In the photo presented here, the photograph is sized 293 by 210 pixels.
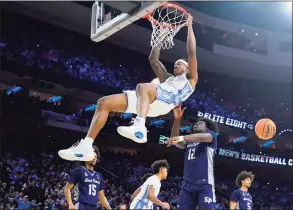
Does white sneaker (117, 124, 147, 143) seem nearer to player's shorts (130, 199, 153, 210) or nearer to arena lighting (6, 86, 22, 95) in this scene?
player's shorts (130, 199, 153, 210)

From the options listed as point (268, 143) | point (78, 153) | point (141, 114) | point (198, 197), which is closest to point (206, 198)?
Result: point (198, 197)

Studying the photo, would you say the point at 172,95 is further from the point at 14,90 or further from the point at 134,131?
the point at 14,90

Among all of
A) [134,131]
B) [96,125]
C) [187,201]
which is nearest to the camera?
[134,131]

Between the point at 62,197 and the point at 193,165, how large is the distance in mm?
7203

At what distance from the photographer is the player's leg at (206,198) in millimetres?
5094

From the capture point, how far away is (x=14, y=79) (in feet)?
45.6

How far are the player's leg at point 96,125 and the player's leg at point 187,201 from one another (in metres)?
1.50

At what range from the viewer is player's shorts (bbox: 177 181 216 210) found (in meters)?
5.11

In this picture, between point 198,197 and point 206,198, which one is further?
point 198,197

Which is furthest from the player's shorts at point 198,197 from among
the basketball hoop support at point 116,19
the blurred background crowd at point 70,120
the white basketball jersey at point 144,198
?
the blurred background crowd at point 70,120

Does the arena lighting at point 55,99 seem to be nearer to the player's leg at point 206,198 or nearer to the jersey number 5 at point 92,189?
the jersey number 5 at point 92,189

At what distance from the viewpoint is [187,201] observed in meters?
5.23

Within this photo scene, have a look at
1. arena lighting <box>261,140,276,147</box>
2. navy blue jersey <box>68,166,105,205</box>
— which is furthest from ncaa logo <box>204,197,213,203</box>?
arena lighting <box>261,140,276,147</box>

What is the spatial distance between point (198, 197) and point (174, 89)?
1484 mm
